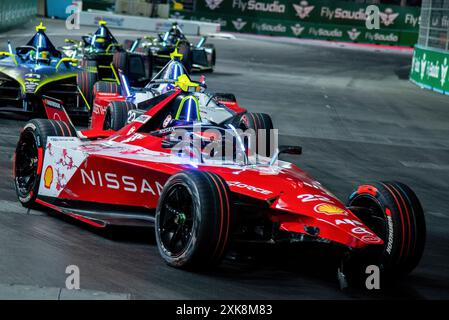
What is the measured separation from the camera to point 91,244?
8359 millimetres

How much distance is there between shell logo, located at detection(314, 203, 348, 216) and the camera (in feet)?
25.4

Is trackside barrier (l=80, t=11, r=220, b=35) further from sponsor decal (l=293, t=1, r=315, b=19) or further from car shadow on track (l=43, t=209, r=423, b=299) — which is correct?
car shadow on track (l=43, t=209, r=423, b=299)

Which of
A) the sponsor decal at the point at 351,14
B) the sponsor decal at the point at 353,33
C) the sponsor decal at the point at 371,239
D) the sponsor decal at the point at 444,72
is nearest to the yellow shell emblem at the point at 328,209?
the sponsor decal at the point at 371,239

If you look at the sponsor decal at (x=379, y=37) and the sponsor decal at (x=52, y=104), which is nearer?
the sponsor decal at (x=52, y=104)

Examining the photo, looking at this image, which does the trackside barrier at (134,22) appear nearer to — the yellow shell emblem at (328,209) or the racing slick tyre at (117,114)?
the racing slick tyre at (117,114)

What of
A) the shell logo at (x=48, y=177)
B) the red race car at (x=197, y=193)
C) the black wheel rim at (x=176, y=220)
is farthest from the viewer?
the shell logo at (x=48, y=177)

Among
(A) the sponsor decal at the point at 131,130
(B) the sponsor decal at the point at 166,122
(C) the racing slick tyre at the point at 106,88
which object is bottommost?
(C) the racing slick tyre at the point at 106,88

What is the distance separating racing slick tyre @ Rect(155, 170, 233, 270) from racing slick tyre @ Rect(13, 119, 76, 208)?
6.97 feet

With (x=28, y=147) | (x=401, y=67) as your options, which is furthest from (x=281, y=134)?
(x=401, y=67)

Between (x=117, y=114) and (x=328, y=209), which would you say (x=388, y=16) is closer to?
(x=117, y=114)

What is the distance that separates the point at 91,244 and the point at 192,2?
5309 centimetres

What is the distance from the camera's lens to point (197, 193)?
741cm

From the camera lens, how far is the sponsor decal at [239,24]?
59188mm

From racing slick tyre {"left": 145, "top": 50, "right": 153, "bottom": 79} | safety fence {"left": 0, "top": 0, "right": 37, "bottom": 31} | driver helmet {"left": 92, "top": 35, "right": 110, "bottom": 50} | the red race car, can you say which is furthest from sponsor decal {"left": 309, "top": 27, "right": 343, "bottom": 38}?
the red race car
